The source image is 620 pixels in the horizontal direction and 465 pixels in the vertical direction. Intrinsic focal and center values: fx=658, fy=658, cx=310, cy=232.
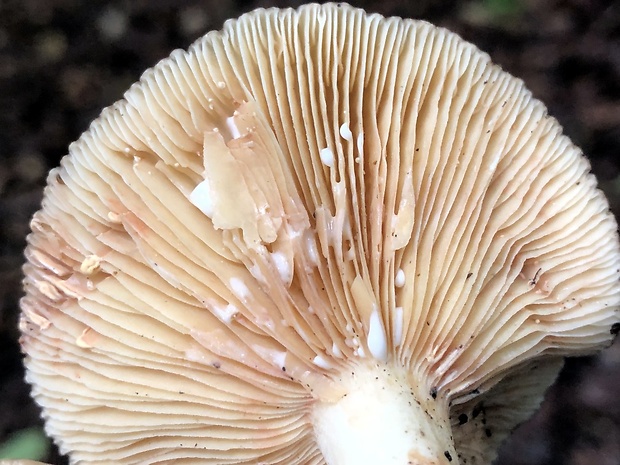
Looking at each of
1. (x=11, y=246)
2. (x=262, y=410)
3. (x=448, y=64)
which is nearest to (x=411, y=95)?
(x=448, y=64)

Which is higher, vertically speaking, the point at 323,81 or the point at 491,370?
the point at 323,81

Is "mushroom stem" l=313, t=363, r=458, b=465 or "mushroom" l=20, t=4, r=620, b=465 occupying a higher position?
"mushroom" l=20, t=4, r=620, b=465

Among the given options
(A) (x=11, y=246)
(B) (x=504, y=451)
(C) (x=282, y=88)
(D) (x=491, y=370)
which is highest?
(A) (x=11, y=246)

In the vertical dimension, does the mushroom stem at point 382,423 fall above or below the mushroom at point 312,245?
below

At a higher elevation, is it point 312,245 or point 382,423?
point 312,245

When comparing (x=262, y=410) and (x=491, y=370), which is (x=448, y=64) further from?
(x=262, y=410)

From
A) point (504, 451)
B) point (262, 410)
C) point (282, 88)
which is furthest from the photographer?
point (504, 451)
